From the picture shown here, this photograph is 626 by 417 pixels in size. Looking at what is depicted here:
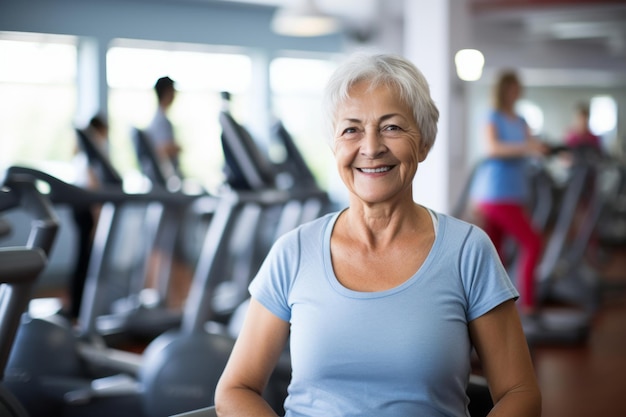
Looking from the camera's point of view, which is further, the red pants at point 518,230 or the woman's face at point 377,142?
the red pants at point 518,230

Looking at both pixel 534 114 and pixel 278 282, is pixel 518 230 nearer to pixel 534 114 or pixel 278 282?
pixel 278 282

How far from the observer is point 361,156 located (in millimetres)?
1320

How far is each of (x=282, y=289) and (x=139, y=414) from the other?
6.70ft

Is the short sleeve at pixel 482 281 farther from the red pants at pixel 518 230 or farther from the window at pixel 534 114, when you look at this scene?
the window at pixel 534 114

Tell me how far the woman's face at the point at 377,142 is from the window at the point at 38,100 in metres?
6.09

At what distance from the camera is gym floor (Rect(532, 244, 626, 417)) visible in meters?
3.16

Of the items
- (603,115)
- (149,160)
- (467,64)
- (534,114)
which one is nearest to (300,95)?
(467,64)

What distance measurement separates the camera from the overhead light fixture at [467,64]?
529 cm

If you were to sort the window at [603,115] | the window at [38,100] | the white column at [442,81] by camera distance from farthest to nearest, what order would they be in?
1. the window at [603,115]
2. the window at [38,100]
3. the white column at [442,81]

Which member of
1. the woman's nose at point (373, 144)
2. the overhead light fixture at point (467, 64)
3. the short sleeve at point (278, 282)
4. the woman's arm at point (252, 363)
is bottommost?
the woman's arm at point (252, 363)

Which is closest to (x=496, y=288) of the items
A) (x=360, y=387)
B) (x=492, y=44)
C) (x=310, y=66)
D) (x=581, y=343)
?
(x=360, y=387)

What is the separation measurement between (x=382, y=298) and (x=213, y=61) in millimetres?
7430

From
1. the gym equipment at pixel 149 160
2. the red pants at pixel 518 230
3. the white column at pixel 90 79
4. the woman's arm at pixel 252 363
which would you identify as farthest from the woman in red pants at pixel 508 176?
the white column at pixel 90 79

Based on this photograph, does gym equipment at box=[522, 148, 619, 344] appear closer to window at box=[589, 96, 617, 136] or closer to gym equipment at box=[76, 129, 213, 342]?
gym equipment at box=[76, 129, 213, 342]
